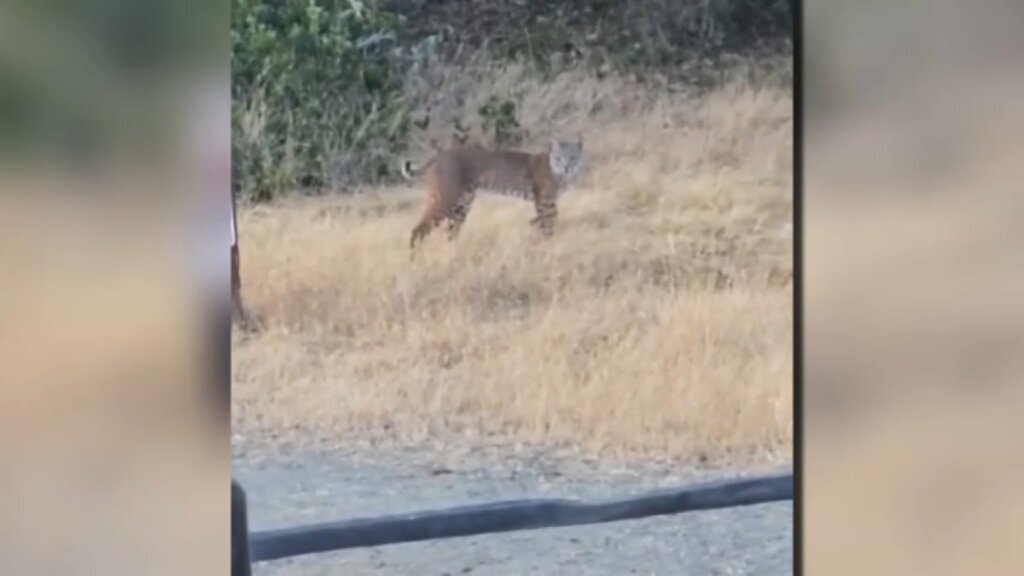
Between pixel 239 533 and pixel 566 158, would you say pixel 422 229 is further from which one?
pixel 239 533

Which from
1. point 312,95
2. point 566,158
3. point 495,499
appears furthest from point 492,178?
point 495,499

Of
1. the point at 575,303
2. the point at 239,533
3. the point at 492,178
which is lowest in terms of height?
the point at 239,533

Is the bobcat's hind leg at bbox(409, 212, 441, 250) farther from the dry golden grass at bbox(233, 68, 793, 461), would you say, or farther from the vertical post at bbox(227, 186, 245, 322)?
the vertical post at bbox(227, 186, 245, 322)

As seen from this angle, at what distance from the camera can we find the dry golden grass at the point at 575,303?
119cm

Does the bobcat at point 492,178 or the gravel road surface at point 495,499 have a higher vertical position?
the bobcat at point 492,178

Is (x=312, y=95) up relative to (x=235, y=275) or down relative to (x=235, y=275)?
up

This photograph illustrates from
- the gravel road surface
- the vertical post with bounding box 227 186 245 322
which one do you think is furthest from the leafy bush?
the gravel road surface

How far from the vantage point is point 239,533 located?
3.87ft

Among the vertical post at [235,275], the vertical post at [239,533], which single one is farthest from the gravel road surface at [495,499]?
the vertical post at [235,275]

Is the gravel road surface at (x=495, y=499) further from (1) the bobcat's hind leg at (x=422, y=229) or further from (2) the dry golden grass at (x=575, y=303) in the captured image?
(1) the bobcat's hind leg at (x=422, y=229)

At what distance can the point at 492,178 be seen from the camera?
123 cm

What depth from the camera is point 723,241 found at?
1.27m

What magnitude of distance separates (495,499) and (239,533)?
0.85 feet

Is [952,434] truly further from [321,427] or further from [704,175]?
[321,427]
